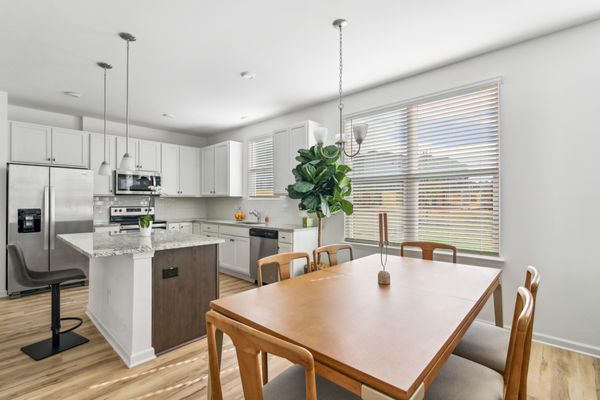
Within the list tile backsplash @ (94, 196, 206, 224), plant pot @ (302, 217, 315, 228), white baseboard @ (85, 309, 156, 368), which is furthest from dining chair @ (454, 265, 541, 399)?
tile backsplash @ (94, 196, 206, 224)

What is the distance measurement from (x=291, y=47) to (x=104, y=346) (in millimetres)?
3176

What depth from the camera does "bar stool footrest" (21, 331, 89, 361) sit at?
2475mm

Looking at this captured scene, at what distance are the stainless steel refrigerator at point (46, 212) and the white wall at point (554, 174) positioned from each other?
5338 millimetres

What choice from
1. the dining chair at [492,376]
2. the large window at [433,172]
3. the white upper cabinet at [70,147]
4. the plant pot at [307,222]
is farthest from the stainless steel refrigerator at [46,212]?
the dining chair at [492,376]

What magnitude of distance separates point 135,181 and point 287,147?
114 inches

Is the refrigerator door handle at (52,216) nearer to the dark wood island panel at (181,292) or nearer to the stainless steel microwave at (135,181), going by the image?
the stainless steel microwave at (135,181)

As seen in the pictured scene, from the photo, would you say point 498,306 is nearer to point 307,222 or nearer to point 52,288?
point 307,222

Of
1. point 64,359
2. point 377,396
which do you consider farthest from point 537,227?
point 64,359

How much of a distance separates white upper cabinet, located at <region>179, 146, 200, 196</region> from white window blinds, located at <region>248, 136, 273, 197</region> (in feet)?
4.59

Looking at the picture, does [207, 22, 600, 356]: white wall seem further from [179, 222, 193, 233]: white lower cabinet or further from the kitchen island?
[179, 222, 193, 233]: white lower cabinet

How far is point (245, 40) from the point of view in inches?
108

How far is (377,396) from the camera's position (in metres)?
0.85

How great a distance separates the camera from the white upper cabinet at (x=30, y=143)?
14.0ft

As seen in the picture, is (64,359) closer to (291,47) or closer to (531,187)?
(291,47)
